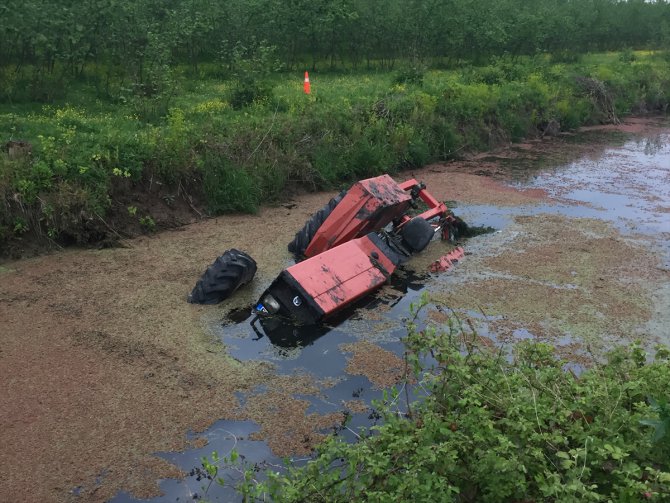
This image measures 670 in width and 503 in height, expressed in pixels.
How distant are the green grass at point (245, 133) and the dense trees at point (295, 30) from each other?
942 millimetres

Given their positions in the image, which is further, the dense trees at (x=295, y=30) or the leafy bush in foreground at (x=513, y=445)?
the dense trees at (x=295, y=30)

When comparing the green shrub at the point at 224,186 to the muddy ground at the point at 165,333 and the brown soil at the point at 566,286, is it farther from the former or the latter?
the brown soil at the point at 566,286

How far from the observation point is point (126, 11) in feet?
41.7

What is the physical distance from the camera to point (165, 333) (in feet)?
21.3

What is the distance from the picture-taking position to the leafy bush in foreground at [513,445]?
10.5 ft

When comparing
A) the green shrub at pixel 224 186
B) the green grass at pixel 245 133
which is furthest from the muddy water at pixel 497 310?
the green shrub at pixel 224 186

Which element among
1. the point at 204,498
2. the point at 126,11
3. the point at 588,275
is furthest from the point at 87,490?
the point at 126,11

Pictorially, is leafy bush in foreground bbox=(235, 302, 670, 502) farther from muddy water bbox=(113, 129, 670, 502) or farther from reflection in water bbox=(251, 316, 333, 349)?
reflection in water bbox=(251, 316, 333, 349)

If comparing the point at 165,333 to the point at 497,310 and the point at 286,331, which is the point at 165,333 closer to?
the point at 286,331

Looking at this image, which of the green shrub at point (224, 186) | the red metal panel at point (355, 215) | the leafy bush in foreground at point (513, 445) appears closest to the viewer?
the leafy bush in foreground at point (513, 445)

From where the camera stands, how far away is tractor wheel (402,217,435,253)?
341 inches

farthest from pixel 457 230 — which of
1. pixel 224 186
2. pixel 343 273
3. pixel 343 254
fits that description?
pixel 224 186

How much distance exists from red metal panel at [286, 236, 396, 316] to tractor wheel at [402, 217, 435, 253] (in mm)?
965

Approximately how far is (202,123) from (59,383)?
6168 mm
